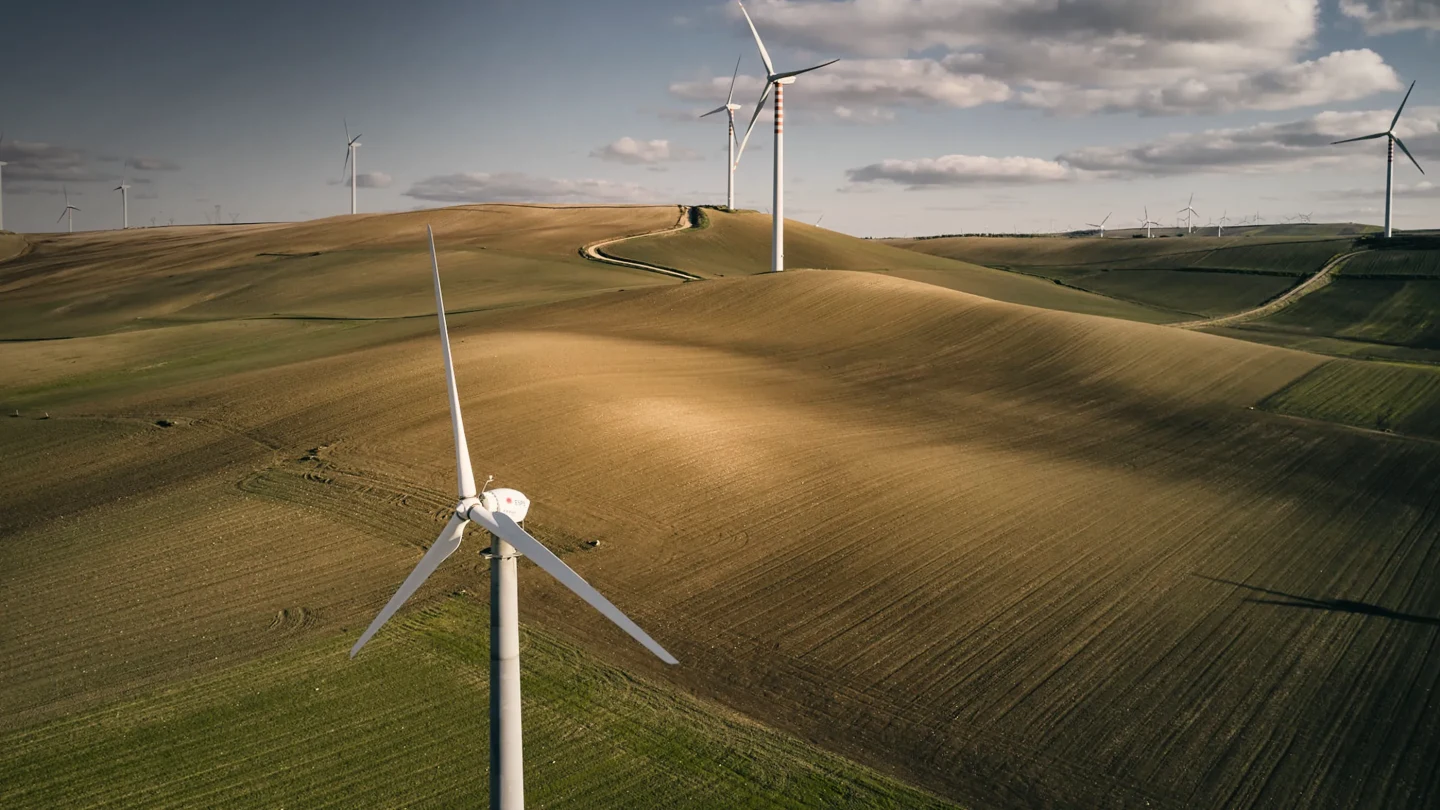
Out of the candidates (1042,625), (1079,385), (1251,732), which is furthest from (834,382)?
(1251,732)

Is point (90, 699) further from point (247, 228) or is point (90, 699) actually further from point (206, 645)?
point (247, 228)

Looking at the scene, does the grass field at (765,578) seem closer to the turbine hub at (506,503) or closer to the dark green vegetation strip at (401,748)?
the dark green vegetation strip at (401,748)

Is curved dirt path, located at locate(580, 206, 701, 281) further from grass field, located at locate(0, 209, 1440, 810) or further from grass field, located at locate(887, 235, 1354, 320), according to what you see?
grass field, located at locate(887, 235, 1354, 320)

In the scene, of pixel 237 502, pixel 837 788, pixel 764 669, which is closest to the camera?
pixel 837 788

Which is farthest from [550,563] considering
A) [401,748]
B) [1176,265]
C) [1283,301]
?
[1176,265]

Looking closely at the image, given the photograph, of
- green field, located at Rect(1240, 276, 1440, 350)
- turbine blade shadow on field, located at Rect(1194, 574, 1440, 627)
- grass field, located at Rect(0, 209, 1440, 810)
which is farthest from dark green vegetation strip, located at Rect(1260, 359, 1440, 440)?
green field, located at Rect(1240, 276, 1440, 350)

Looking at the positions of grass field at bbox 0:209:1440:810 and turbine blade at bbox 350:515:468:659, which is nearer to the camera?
turbine blade at bbox 350:515:468:659
